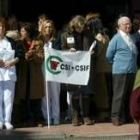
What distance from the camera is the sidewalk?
9164 millimetres

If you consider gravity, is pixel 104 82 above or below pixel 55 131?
above

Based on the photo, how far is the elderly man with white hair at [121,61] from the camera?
385 inches

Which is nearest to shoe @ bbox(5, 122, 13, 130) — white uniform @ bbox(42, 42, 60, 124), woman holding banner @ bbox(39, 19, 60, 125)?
woman holding banner @ bbox(39, 19, 60, 125)

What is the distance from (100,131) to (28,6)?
5.51 m

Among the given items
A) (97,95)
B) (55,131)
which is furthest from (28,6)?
(55,131)

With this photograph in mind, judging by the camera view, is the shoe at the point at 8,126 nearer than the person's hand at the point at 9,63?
No

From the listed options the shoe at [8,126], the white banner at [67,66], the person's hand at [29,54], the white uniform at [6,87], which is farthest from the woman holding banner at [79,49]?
the shoe at [8,126]

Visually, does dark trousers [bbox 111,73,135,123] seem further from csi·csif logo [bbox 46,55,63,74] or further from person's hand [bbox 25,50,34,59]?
person's hand [bbox 25,50,34,59]

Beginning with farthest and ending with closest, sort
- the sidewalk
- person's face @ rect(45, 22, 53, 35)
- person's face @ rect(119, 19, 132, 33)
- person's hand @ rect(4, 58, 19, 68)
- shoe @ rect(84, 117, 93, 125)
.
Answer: shoe @ rect(84, 117, 93, 125)
person's face @ rect(45, 22, 53, 35)
person's face @ rect(119, 19, 132, 33)
person's hand @ rect(4, 58, 19, 68)
the sidewalk

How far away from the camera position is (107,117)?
10555 millimetres

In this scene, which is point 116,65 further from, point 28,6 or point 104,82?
point 28,6

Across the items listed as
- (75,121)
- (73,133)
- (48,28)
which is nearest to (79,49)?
(48,28)

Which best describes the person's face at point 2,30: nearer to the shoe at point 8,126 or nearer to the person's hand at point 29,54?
the person's hand at point 29,54

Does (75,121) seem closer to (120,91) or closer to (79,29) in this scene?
(120,91)
